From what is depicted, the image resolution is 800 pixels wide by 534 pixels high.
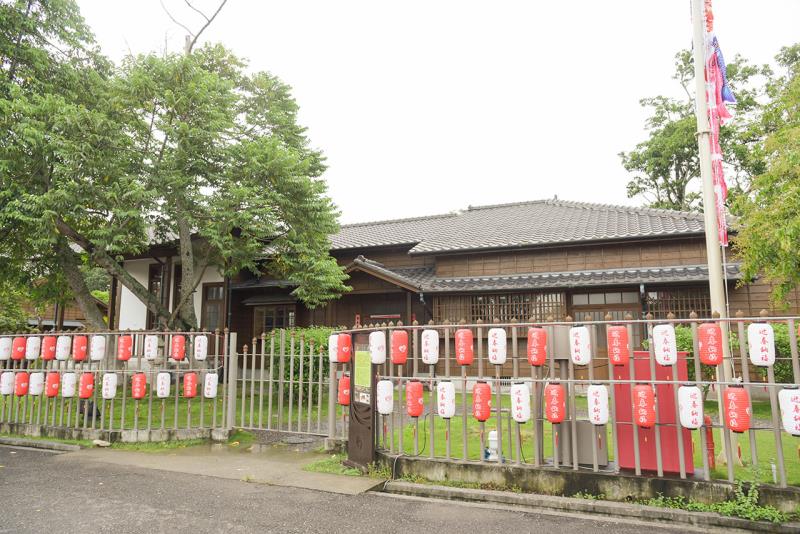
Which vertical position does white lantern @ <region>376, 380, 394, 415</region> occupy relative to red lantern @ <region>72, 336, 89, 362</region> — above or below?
below

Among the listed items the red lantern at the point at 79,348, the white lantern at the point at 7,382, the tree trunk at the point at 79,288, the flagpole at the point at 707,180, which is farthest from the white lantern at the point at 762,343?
the tree trunk at the point at 79,288

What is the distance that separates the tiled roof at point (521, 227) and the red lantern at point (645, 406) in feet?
32.2

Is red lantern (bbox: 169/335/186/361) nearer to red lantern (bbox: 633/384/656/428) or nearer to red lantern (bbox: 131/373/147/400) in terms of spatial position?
red lantern (bbox: 131/373/147/400)

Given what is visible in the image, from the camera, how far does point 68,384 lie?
8641mm

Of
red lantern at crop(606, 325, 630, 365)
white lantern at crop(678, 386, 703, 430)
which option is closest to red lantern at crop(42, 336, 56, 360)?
red lantern at crop(606, 325, 630, 365)

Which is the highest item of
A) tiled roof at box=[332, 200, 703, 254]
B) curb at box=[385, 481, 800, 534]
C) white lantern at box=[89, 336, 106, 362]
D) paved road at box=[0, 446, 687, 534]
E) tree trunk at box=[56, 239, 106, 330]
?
tiled roof at box=[332, 200, 703, 254]

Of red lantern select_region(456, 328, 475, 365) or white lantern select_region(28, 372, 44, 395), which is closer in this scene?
red lantern select_region(456, 328, 475, 365)

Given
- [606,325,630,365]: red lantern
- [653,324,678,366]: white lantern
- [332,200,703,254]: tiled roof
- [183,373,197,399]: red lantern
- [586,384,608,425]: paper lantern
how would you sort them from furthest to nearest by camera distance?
1. [332,200,703,254]: tiled roof
2. [183,373,197,399]: red lantern
3. [606,325,630,365]: red lantern
4. [586,384,608,425]: paper lantern
5. [653,324,678,366]: white lantern

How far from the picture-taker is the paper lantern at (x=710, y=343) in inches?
188

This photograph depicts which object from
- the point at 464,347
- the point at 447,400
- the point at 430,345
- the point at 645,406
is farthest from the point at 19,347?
the point at 645,406

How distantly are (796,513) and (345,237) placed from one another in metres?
17.5

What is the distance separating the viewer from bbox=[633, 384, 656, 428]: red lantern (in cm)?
490

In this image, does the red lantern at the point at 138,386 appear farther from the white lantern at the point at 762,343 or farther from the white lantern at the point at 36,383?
the white lantern at the point at 762,343

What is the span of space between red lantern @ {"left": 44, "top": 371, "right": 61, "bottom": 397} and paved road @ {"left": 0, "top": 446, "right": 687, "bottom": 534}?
2.92 m
